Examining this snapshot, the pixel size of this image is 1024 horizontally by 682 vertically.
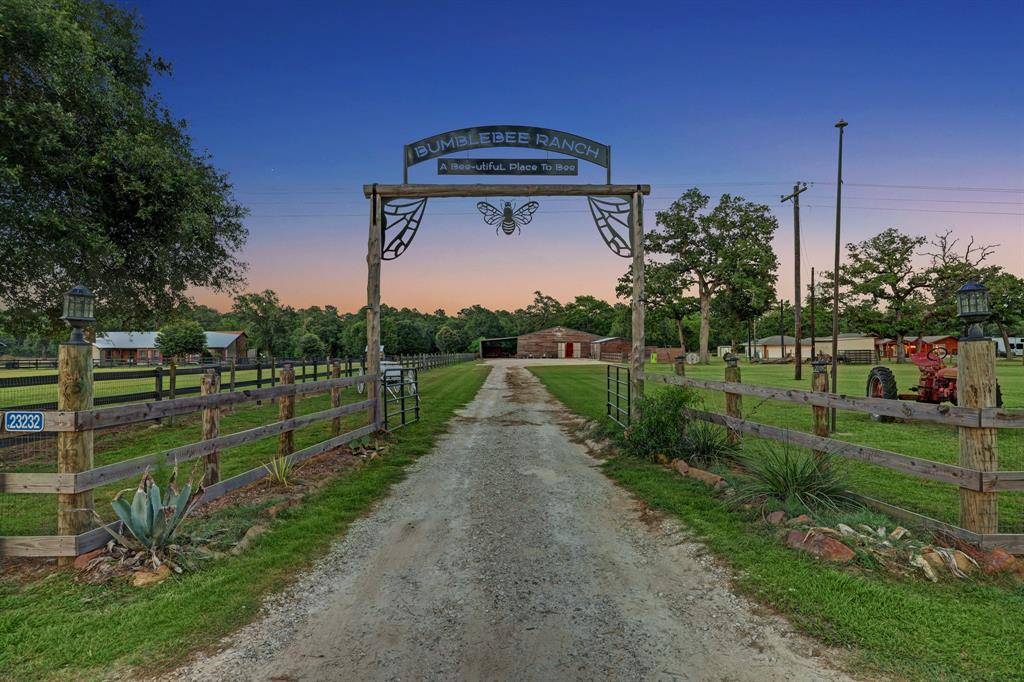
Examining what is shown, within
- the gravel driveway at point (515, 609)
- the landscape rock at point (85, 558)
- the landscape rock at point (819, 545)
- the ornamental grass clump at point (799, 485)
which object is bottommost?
the gravel driveway at point (515, 609)

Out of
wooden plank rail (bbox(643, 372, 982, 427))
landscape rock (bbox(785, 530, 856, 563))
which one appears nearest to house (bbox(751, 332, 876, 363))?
wooden plank rail (bbox(643, 372, 982, 427))

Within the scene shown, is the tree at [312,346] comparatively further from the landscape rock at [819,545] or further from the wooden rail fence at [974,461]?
the wooden rail fence at [974,461]

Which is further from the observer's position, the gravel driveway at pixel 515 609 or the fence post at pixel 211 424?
the fence post at pixel 211 424

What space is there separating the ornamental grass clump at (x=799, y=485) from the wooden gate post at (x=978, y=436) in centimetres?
94

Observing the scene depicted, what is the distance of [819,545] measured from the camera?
394cm

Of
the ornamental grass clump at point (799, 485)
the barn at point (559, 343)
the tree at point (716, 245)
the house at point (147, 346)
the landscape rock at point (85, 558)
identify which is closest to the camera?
the landscape rock at point (85, 558)

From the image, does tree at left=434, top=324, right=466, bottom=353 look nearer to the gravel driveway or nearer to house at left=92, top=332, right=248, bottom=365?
house at left=92, top=332, right=248, bottom=365

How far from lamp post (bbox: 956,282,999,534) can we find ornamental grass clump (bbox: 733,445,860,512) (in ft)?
3.13

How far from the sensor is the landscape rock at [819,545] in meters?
3.76

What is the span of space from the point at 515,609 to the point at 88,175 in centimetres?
1072

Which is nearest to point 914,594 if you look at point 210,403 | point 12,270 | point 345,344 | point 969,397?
point 969,397

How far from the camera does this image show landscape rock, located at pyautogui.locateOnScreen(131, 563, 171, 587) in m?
3.58

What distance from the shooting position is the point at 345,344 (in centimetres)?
6125

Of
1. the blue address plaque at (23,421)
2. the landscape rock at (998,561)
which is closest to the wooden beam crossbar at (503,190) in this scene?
the blue address plaque at (23,421)
